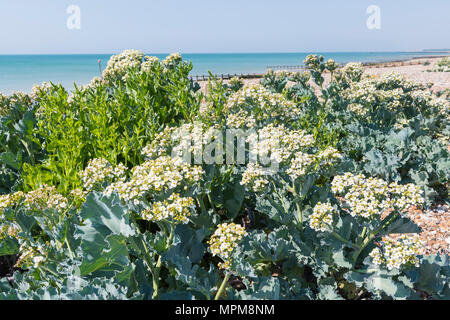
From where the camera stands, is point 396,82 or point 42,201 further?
point 396,82

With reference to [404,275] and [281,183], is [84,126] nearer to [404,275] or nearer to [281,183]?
[281,183]

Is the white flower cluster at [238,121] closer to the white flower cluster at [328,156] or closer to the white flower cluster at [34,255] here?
the white flower cluster at [328,156]

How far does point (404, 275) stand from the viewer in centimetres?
238

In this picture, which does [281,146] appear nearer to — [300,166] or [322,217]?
[300,166]

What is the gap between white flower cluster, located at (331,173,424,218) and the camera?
2.12 metres

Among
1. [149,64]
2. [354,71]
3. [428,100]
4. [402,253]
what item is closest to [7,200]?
[402,253]

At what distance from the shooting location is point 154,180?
7.22 ft

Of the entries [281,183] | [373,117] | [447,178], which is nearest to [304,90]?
[373,117]

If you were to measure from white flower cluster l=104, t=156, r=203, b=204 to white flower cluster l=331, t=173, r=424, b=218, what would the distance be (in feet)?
3.91

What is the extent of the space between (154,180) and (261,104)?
6.66ft

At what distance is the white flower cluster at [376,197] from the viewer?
212 cm

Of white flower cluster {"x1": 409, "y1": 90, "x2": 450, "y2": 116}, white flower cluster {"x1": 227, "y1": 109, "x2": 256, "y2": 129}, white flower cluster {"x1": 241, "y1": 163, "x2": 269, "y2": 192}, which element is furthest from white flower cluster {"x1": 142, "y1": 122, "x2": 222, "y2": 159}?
white flower cluster {"x1": 409, "y1": 90, "x2": 450, "y2": 116}

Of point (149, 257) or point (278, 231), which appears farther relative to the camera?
point (278, 231)
